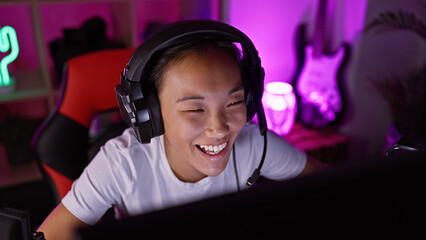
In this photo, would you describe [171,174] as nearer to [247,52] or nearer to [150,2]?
[247,52]

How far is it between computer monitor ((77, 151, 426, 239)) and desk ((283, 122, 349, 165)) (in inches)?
66.1

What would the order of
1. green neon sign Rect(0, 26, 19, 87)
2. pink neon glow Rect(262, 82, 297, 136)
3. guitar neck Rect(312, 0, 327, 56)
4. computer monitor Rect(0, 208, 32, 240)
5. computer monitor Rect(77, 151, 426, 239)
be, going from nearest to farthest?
computer monitor Rect(77, 151, 426, 239), computer monitor Rect(0, 208, 32, 240), green neon sign Rect(0, 26, 19, 87), pink neon glow Rect(262, 82, 297, 136), guitar neck Rect(312, 0, 327, 56)

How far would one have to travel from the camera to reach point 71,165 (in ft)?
3.77

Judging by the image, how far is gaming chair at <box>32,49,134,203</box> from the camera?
3.68ft

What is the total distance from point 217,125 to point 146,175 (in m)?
0.29

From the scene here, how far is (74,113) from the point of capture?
115cm

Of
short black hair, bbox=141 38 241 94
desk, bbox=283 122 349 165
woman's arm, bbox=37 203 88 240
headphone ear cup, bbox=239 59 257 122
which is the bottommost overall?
desk, bbox=283 122 349 165

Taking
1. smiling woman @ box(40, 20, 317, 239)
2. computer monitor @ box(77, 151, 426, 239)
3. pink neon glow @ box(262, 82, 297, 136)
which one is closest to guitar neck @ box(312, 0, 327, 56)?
pink neon glow @ box(262, 82, 297, 136)

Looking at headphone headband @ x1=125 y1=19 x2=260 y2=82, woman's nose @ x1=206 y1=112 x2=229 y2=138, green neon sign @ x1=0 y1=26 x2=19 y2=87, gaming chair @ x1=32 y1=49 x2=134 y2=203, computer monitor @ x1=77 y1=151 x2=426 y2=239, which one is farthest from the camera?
green neon sign @ x1=0 y1=26 x2=19 y2=87

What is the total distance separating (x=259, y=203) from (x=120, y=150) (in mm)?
675

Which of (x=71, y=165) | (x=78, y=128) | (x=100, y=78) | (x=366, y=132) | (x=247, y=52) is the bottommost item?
(x=366, y=132)

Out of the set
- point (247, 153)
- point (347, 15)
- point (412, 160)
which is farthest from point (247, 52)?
point (347, 15)

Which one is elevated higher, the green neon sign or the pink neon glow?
the green neon sign

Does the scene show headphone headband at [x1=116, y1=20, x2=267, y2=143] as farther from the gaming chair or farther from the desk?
the desk
